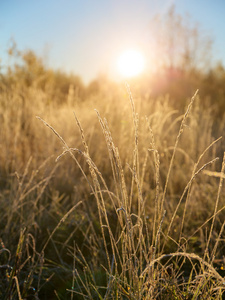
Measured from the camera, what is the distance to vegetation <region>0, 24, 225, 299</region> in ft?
3.54

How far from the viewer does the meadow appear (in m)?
1.07

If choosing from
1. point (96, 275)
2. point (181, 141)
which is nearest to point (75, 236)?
point (96, 275)

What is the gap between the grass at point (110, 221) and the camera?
3.49 ft

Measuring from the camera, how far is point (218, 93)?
9.01m

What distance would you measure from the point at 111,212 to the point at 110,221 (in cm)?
9

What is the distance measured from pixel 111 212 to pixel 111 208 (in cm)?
4

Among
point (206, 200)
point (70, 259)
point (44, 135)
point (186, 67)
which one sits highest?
point (186, 67)

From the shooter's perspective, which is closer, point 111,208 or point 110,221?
point 110,221

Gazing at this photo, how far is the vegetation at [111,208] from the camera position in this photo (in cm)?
108

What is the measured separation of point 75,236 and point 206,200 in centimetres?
99

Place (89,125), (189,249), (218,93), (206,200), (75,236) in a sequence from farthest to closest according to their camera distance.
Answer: (218,93) → (89,125) → (206,200) → (75,236) → (189,249)

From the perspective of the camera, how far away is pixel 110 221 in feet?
6.82

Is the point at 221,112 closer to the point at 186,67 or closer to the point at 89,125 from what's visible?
the point at 89,125

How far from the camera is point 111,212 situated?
216cm
